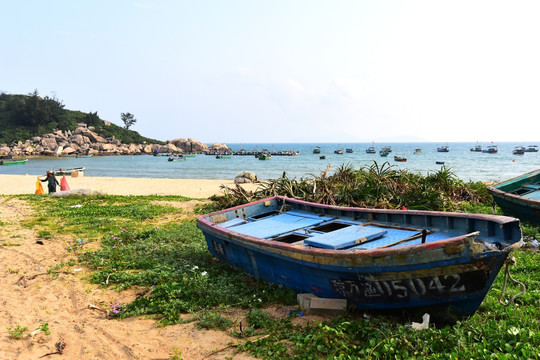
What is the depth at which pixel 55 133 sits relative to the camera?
89.0m

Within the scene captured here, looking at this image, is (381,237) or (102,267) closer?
(381,237)

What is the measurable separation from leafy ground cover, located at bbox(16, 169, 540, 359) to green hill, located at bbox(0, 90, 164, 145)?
89.8 metres

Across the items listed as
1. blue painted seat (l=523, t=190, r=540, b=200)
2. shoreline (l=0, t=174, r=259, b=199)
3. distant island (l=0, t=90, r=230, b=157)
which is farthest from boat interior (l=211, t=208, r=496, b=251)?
distant island (l=0, t=90, r=230, b=157)

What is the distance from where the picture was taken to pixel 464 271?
4.34 metres

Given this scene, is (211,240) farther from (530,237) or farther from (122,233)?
(530,237)

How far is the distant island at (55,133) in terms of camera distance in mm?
82688

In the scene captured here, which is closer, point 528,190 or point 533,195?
point 533,195

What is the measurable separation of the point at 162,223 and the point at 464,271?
9.51 meters

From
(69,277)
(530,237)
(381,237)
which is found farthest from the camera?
(530,237)

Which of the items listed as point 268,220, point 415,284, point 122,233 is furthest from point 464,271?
point 122,233

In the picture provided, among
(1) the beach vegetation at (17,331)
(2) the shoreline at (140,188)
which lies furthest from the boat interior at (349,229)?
(2) the shoreline at (140,188)

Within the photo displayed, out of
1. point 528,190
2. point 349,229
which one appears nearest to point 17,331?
point 349,229

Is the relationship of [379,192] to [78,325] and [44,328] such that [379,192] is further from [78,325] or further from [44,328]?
[44,328]

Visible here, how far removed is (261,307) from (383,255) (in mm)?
2179
